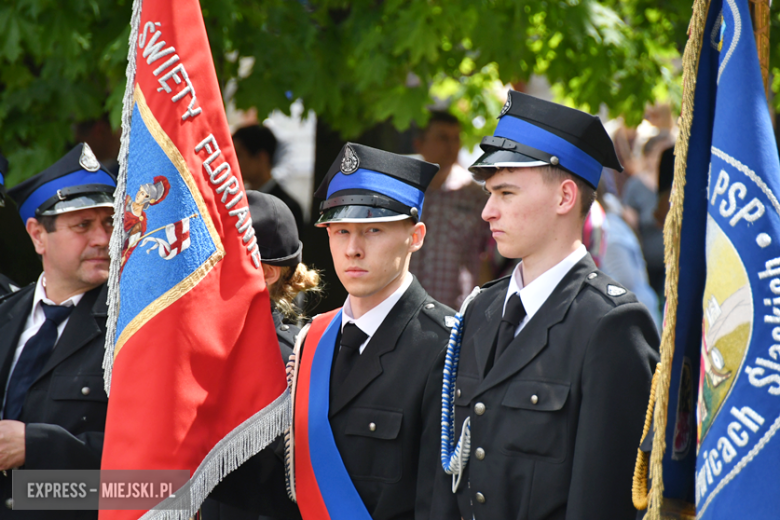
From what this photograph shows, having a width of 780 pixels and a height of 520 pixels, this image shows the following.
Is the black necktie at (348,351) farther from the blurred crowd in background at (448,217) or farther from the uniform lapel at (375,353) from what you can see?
the blurred crowd in background at (448,217)

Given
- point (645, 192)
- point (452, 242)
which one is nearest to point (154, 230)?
point (452, 242)

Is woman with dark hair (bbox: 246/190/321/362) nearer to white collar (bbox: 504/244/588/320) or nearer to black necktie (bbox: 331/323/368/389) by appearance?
black necktie (bbox: 331/323/368/389)

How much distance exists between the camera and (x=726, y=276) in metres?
1.97

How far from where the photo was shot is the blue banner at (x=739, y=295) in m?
1.89

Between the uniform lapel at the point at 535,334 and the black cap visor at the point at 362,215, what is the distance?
0.73 m

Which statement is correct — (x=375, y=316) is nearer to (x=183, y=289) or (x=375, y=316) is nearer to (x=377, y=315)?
(x=377, y=315)

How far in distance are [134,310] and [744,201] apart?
199 cm

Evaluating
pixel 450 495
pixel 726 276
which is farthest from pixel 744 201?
pixel 450 495

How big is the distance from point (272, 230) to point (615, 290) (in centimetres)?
162

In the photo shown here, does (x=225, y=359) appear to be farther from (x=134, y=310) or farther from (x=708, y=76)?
(x=708, y=76)

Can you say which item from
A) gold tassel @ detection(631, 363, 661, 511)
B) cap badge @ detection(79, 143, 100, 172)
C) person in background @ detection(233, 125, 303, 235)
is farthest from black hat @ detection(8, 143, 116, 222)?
person in background @ detection(233, 125, 303, 235)

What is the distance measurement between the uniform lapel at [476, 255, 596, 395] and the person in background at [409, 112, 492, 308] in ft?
11.3

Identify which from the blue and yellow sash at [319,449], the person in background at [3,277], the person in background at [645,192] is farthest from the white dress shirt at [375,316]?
the person in background at [645,192]

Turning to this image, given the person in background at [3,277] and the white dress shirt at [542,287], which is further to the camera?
the person in background at [3,277]
